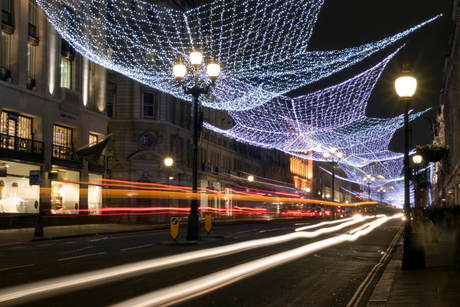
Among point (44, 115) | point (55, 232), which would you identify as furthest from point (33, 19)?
point (55, 232)

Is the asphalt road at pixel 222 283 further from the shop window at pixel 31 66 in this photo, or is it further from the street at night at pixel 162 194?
the shop window at pixel 31 66

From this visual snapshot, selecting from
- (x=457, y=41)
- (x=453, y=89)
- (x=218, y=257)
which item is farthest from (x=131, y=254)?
(x=453, y=89)

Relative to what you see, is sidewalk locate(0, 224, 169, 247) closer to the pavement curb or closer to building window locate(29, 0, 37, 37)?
building window locate(29, 0, 37, 37)

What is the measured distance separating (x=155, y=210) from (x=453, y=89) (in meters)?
26.4

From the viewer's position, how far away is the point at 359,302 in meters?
9.23

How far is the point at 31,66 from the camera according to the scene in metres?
36.1

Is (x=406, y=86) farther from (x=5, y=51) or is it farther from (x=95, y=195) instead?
(x=95, y=195)

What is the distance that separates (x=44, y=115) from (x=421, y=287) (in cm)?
3092

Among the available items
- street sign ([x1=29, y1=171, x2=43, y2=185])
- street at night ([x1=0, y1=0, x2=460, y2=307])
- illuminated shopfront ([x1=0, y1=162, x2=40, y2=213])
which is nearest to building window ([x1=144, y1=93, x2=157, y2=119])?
street at night ([x1=0, y1=0, x2=460, y2=307])

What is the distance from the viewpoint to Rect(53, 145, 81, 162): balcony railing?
38594 mm

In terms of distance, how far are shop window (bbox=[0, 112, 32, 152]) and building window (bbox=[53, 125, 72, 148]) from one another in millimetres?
2845

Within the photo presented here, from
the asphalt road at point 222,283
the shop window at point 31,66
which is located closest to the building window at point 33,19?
the shop window at point 31,66

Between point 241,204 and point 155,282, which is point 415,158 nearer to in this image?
point 155,282

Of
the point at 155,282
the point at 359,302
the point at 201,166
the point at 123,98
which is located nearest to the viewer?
the point at 359,302
